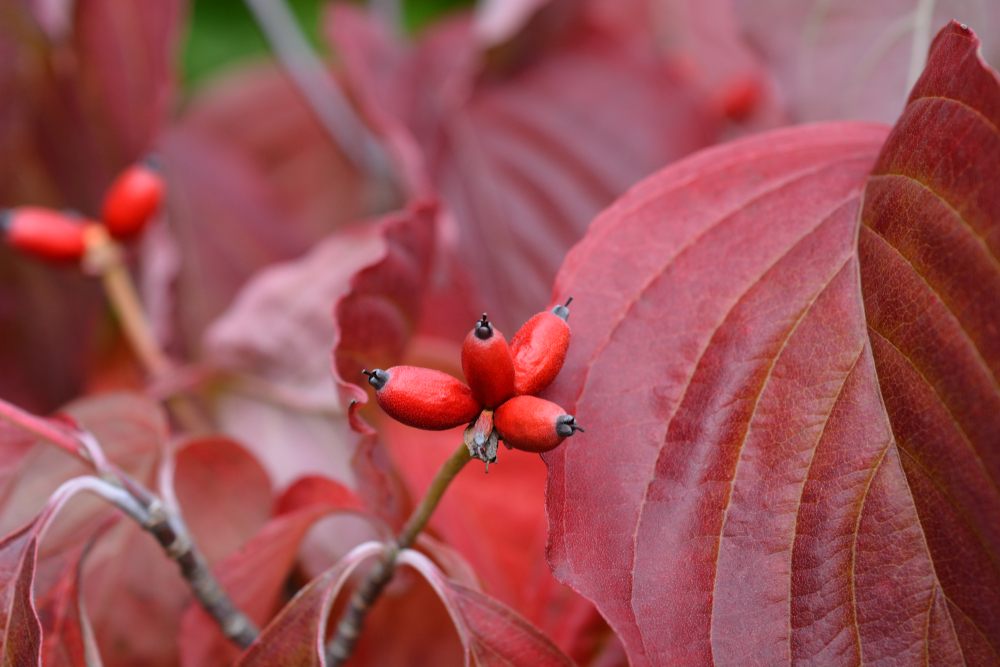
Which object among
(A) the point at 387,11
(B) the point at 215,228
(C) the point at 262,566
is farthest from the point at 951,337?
(A) the point at 387,11

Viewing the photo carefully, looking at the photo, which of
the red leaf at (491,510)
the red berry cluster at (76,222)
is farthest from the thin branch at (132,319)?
the red leaf at (491,510)

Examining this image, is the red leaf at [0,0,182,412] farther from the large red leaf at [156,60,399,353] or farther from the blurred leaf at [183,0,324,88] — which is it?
the blurred leaf at [183,0,324,88]

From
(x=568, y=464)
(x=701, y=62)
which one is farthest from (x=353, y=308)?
(x=701, y=62)

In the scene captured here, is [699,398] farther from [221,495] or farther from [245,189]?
[245,189]

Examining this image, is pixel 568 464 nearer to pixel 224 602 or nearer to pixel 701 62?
pixel 224 602

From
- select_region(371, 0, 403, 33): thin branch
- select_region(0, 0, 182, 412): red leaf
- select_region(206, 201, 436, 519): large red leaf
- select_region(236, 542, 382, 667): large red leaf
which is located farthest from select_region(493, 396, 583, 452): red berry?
select_region(371, 0, 403, 33): thin branch

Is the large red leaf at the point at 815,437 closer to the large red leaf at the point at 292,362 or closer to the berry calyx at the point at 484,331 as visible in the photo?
the berry calyx at the point at 484,331
